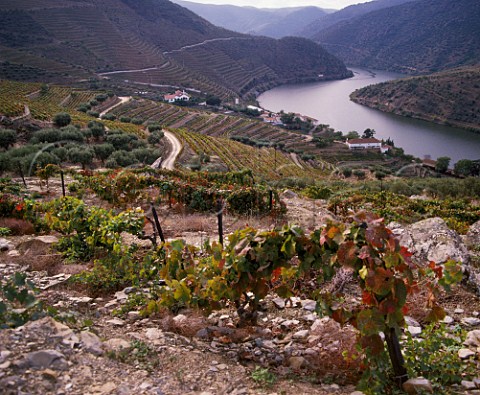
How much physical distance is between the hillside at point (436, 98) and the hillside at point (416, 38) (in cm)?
4158

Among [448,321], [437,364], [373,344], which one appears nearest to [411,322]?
[448,321]

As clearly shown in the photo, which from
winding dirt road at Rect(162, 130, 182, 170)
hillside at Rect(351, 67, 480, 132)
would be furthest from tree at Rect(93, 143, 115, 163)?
hillside at Rect(351, 67, 480, 132)

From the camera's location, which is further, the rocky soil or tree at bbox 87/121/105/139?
tree at bbox 87/121/105/139

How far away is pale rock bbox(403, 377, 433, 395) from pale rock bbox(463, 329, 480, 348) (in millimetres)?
951

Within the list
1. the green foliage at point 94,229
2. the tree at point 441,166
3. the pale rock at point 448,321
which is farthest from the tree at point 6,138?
the tree at point 441,166

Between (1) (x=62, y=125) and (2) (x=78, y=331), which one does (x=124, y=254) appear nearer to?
(2) (x=78, y=331)

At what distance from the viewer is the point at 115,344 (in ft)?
10.4

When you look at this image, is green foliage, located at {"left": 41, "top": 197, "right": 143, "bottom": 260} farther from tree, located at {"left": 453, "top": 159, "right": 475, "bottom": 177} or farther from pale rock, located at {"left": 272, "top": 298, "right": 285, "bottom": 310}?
tree, located at {"left": 453, "top": 159, "right": 475, "bottom": 177}

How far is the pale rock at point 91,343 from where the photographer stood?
2.97 metres

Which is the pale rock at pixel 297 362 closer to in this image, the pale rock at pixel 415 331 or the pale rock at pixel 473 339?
the pale rock at pixel 415 331

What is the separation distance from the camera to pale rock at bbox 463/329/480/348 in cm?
334

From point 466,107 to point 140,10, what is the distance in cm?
10746

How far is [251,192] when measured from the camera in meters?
8.77

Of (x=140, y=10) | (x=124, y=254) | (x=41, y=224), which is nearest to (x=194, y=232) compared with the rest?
(x=124, y=254)
